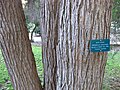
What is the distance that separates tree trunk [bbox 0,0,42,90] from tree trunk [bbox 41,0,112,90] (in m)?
0.18

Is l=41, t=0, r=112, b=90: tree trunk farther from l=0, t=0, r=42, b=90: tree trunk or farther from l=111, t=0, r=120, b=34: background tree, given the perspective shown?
l=111, t=0, r=120, b=34: background tree

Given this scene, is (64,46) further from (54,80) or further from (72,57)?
(54,80)

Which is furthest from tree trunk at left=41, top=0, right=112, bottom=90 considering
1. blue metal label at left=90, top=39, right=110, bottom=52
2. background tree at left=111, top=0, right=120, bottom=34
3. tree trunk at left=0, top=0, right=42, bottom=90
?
background tree at left=111, top=0, right=120, bottom=34

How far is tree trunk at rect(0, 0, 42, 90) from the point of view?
203cm

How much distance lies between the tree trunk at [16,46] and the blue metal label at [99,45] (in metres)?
0.66

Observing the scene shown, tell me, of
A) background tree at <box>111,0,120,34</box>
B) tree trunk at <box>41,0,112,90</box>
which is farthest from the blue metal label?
background tree at <box>111,0,120,34</box>

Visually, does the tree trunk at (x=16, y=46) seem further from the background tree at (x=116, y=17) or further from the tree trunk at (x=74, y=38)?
the background tree at (x=116, y=17)

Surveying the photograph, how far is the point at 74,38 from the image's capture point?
1848mm

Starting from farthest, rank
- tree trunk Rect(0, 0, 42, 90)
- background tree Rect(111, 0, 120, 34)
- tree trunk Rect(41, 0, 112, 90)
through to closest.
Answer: background tree Rect(111, 0, 120, 34)
tree trunk Rect(0, 0, 42, 90)
tree trunk Rect(41, 0, 112, 90)

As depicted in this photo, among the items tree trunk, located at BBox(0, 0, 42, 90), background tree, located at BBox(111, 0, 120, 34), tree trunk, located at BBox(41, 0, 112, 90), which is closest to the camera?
tree trunk, located at BBox(41, 0, 112, 90)

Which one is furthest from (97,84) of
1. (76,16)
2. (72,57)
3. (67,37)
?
(76,16)

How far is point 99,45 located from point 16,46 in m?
0.75

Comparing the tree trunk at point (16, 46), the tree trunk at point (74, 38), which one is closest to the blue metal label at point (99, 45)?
the tree trunk at point (74, 38)

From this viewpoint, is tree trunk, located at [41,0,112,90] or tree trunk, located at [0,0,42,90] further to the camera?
tree trunk, located at [0,0,42,90]
